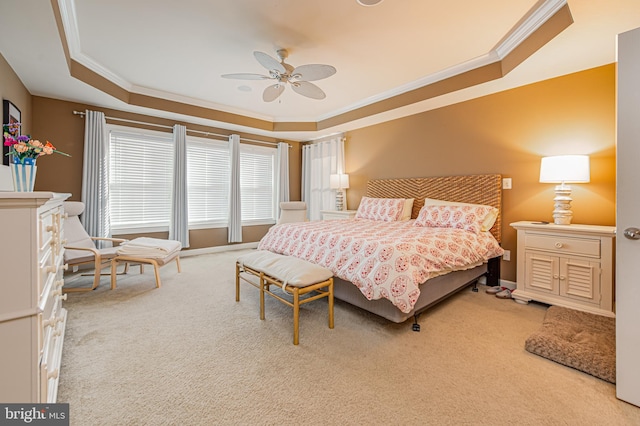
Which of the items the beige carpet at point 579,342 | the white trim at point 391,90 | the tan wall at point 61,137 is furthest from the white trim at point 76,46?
the beige carpet at point 579,342

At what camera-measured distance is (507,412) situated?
145 centimetres

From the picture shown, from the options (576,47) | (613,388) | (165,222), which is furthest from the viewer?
(165,222)

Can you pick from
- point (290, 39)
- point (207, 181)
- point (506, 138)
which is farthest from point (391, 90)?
point (207, 181)

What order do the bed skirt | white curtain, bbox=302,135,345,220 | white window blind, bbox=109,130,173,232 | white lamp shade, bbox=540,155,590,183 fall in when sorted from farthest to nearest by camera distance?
white curtain, bbox=302,135,345,220, white window blind, bbox=109,130,173,232, white lamp shade, bbox=540,155,590,183, the bed skirt

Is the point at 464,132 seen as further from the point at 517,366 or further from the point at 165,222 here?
the point at 165,222

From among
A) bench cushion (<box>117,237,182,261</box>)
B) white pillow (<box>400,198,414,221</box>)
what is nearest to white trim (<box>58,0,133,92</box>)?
bench cushion (<box>117,237,182,261</box>)

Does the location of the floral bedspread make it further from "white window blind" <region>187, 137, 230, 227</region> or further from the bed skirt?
"white window blind" <region>187, 137, 230, 227</region>

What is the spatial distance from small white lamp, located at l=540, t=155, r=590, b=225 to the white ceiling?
979mm

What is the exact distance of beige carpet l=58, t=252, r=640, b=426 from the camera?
1.44 metres

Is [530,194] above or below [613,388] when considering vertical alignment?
above

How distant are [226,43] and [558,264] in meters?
4.08

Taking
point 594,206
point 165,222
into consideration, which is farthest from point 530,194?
point 165,222

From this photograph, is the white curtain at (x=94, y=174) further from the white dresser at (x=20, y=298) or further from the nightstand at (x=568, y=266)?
the nightstand at (x=568, y=266)

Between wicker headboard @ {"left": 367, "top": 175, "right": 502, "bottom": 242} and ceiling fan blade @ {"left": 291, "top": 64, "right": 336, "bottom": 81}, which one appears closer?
ceiling fan blade @ {"left": 291, "top": 64, "right": 336, "bottom": 81}
